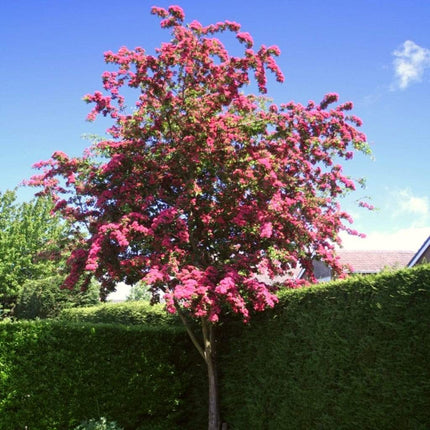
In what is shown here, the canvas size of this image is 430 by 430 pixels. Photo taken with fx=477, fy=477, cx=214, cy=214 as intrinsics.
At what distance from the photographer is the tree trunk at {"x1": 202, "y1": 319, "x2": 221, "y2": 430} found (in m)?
11.0

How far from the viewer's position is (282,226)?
1008 centimetres

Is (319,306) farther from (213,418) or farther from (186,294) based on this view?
(213,418)

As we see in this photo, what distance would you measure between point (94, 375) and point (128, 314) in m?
7.10

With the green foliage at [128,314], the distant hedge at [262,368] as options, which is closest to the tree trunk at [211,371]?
the distant hedge at [262,368]

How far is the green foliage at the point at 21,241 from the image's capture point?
36719mm

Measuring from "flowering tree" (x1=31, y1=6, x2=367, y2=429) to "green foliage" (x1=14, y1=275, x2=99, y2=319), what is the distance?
14.6m

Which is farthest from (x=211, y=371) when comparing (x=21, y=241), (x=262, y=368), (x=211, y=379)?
(x=21, y=241)

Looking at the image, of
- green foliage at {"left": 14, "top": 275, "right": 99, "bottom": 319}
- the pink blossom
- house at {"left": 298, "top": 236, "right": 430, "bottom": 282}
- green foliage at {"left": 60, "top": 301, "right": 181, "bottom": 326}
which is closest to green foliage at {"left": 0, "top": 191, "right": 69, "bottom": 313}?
green foliage at {"left": 14, "top": 275, "right": 99, "bottom": 319}

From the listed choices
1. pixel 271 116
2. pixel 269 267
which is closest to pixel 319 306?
pixel 269 267

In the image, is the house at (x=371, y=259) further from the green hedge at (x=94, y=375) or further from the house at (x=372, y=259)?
the green hedge at (x=94, y=375)

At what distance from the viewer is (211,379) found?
1118cm

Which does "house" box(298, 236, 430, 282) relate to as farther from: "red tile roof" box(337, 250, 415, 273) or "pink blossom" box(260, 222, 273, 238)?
"pink blossom" box(260, 222, 273, 238)

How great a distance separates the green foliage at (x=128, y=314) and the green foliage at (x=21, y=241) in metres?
15.4

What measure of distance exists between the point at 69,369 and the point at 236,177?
5.71 m
